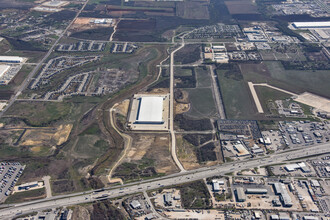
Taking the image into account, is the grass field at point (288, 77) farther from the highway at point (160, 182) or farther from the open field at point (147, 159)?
the open field at point (147, 159)

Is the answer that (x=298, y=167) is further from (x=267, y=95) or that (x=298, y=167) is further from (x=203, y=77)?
(x=203, y=77)

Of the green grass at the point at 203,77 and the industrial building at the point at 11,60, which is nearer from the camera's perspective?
the green grass at the point at 203,77

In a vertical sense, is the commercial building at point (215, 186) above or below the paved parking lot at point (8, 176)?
above

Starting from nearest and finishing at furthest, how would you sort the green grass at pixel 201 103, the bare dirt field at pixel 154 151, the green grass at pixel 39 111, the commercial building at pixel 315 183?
1. the commercial building at pixel 315 183
2. the bare dirt field at pixel 154 151
3. the green grass at pixel 39 111
4. the green grass at pixel 201 103

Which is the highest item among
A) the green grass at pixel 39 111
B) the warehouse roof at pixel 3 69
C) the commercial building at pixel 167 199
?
the warehouse roof at pixel 3 69

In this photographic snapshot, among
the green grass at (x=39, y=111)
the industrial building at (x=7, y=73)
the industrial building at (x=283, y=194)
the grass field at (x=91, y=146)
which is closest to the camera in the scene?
the industrial building at (x=283, y=194)

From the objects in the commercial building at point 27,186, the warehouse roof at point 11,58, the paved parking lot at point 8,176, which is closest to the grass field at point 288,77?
the commercial building at point 27,186

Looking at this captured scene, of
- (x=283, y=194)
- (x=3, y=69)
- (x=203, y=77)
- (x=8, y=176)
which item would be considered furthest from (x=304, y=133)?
(x=3, y=69)
